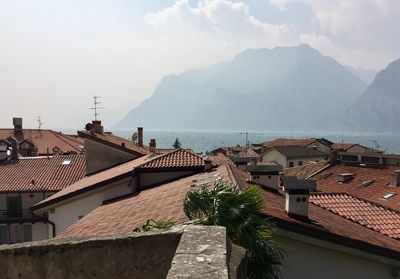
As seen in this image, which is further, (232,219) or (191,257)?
(232,219)

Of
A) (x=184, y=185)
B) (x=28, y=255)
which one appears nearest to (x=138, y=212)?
(x=184, y=185)

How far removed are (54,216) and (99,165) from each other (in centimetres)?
449

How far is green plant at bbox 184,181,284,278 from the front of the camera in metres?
6.36

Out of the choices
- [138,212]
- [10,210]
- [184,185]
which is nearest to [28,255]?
[138,212]

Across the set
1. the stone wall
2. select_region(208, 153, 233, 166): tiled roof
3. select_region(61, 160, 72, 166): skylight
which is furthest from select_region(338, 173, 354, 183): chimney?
the stone wall

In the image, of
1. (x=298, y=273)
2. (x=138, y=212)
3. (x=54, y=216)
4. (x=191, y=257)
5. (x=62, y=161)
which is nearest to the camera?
(x=191, y=257)

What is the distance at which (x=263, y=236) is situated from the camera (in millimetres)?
6758

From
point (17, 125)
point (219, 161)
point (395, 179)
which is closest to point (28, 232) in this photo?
point (219, 161)

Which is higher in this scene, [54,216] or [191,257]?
[191,257]

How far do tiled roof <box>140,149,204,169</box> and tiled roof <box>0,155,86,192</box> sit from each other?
14.5 meters

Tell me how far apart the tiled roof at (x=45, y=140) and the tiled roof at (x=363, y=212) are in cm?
3963

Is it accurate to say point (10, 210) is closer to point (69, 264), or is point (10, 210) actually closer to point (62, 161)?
point (62, 161)

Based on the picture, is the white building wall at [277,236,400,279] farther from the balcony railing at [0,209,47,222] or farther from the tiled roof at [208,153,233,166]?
the balcony railing at [0,209,47,222]

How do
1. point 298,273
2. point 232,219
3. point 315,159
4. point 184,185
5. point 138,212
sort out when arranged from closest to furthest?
point 232,219
point 298,273
point 138,212
point 184,185
point 315,159
